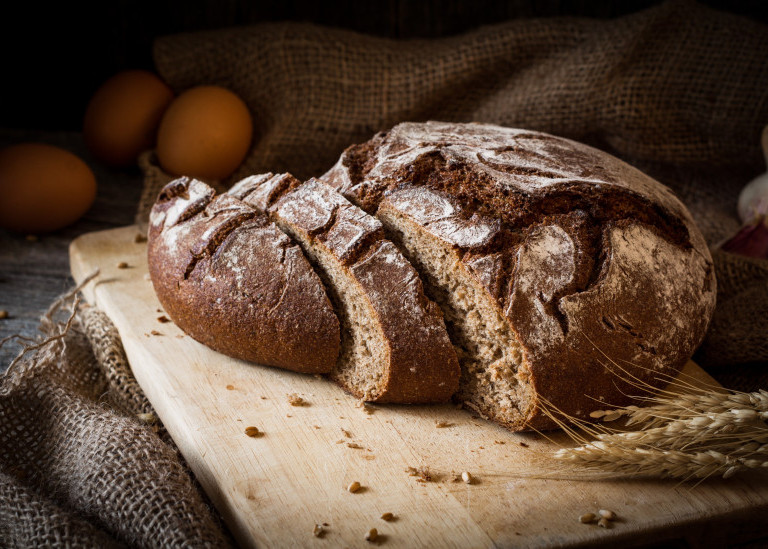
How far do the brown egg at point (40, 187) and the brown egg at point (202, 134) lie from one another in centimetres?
39

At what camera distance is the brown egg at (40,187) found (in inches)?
131

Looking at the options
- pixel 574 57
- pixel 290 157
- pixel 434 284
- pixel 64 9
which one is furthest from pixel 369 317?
pixel 64 9

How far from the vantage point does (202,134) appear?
3.44m

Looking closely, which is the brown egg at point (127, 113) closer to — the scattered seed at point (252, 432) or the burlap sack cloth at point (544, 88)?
the burlap sack cloth at point (544, 88)

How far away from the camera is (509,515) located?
2.03 metres

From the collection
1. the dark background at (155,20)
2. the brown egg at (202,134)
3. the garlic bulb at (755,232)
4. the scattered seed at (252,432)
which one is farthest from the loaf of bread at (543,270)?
the dark background at (155,20)

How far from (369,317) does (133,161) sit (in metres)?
2.11

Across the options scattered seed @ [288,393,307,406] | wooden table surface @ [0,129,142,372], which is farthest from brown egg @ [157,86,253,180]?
scattered seed @ [288,393,307,406]

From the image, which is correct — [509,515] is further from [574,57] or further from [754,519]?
[574,57]

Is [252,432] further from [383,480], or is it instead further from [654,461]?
[654,461]

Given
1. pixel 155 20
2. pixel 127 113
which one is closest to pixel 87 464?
pixel 127 113

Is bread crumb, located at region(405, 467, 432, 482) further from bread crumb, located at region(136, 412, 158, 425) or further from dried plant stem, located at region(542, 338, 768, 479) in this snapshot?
bread crumb, located at region(136, 412, 158, 425)

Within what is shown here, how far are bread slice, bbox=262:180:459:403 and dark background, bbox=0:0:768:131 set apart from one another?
195cm

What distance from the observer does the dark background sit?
405cm
